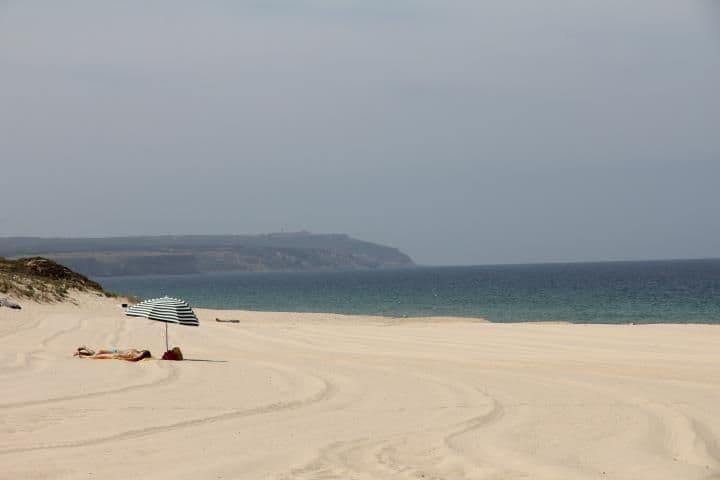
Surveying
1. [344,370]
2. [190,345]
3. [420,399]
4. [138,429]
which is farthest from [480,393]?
[190,345]

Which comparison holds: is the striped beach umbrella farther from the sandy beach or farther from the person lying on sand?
the sandy beach

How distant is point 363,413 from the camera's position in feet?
32.8

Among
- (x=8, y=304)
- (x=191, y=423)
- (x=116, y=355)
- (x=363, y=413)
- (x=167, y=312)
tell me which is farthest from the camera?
(x=8, y=304)

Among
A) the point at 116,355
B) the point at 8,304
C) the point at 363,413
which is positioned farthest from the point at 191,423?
the point at 8,304

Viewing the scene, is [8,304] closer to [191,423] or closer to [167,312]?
[167,312]

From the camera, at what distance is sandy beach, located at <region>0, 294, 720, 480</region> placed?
23.2 feet

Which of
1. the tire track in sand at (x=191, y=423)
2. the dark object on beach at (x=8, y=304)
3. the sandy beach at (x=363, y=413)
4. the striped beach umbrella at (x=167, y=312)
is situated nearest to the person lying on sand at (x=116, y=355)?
the sandy beach at (x=363, y=413)

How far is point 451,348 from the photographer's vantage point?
2044cm

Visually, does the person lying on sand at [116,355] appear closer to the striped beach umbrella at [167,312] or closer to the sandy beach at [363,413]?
the sandy beach at [363,413]

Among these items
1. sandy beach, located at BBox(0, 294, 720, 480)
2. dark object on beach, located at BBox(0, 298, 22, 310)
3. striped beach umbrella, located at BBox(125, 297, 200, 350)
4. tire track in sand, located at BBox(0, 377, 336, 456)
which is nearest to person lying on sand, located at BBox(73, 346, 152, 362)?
sandy beach, located at BBox(0, 294, 720, 480)

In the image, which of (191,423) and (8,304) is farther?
(8,304)

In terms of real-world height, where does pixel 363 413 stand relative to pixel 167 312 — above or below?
below

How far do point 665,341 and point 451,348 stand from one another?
5.27 m

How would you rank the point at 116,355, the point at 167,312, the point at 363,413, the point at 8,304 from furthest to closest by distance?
the point at 8,304 → the point at 167,312 → the point at 116,355 → the point at 363,413
